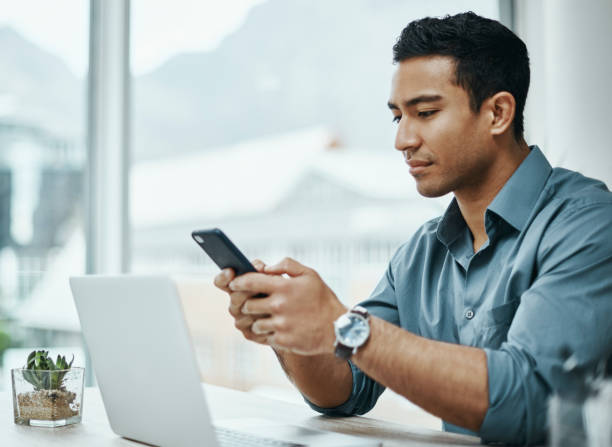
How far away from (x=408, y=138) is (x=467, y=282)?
1.00 ft

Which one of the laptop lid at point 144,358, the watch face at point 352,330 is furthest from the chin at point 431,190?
the laptop lid at point 144,358

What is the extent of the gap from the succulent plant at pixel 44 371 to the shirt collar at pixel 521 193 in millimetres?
811

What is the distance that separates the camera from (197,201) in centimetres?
432

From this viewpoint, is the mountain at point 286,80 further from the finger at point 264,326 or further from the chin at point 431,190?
the finger at point 264,326

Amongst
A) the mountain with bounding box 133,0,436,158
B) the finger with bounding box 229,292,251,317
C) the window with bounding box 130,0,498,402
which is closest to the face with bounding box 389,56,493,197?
the finger with bounding box 229,292,251,317

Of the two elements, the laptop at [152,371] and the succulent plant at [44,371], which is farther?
the succulent plant at [44,371]

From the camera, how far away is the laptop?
0.84 metres

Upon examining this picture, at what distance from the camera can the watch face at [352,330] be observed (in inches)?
37.7

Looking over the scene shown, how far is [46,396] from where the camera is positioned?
3.74 feet

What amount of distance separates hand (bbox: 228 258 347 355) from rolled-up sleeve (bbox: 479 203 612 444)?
0.24 m

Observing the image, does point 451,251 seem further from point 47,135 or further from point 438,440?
point 47,135

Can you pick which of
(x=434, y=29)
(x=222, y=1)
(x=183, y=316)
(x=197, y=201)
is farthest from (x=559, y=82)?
(x=197, y=201)

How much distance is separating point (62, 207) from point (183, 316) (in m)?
1.55

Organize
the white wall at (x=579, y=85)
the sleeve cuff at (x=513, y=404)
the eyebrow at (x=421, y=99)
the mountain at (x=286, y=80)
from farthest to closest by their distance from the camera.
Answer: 1. the mountain at (x=286, y=80)
2. the white wall at (x=579, y=85)
3. the eyebrow at (x=421, y=99)
4. the sleeve cuff at (x=513, y=404)
